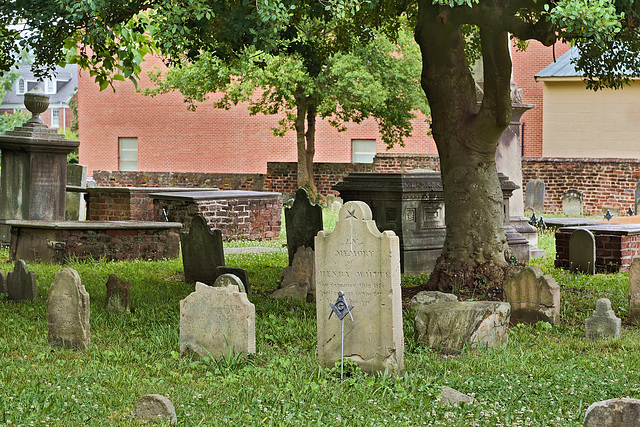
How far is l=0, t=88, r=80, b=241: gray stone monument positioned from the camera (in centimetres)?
1548

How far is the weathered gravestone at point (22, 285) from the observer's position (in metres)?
10.0

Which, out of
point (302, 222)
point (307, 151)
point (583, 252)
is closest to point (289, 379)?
point (302, 222)

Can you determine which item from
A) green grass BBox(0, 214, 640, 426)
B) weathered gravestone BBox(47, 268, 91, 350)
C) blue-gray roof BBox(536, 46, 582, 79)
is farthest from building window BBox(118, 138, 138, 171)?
weathered gravestone BBox(47, 268, 91, 350)

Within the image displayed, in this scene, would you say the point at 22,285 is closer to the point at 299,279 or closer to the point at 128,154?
the point at 299,279

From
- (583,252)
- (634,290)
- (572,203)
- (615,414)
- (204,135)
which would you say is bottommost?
(615,414)

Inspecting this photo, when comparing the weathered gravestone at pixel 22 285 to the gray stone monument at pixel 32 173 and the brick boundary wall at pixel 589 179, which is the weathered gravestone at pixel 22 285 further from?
the brick boundary wall at pixel 589 179

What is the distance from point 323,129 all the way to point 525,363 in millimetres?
29661

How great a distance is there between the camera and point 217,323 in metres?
7.18

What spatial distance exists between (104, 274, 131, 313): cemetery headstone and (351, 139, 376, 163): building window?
88.4 feet

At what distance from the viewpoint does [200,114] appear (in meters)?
38.5

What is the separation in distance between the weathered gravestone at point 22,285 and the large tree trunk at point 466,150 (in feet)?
15.3

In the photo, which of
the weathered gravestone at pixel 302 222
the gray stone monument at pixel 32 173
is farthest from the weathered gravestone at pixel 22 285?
the gray stone monument at pixel 32 173

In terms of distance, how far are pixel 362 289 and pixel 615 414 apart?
2756 millimetres

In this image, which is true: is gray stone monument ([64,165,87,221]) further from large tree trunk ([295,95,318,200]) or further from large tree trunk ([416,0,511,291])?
large tree trunk ([416,0,511,291])
